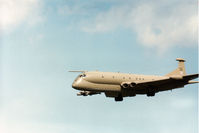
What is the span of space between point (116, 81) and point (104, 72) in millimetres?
1950

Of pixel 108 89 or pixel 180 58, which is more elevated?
pixel 180 58

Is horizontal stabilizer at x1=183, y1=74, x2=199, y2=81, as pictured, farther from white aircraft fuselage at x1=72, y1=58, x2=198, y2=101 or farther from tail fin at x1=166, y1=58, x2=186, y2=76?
tail fin at x1=166, y1=58, x2=186, y2=76

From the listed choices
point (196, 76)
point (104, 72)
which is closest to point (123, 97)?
point (104, 72)

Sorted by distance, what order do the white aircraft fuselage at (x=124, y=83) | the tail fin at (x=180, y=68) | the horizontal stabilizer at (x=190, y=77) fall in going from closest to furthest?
1. the white aircraft fuselage at (x=124, y=83)
2. the horizontal stabilizer at (x=190, y=77)
3. the tail fin at (x=180, y=68)

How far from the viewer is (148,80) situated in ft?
171

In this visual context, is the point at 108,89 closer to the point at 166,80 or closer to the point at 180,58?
the point at 166,80

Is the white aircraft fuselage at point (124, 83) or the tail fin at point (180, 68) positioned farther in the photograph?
the tail fin at point (180, 68)

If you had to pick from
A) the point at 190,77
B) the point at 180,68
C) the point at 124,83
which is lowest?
the point at 124,83

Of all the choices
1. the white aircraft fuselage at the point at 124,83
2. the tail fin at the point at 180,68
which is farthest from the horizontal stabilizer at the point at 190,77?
the tail fin at the point at 180,68

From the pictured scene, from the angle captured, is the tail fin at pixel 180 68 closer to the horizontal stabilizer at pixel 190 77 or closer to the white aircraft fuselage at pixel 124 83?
the white aircraft fuselage at pixel 124 83

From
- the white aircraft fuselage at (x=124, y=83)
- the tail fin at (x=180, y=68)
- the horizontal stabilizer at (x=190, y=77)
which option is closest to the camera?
the white aircraft fuselage at (x=124, y=83)

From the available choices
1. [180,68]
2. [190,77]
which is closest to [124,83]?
[190,77]

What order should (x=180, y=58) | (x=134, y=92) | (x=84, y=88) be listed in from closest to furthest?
(x=84, y=88) → (x=134, y=92) → (x=180, y=58)

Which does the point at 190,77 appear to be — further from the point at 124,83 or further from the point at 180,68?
the point at 124,83
